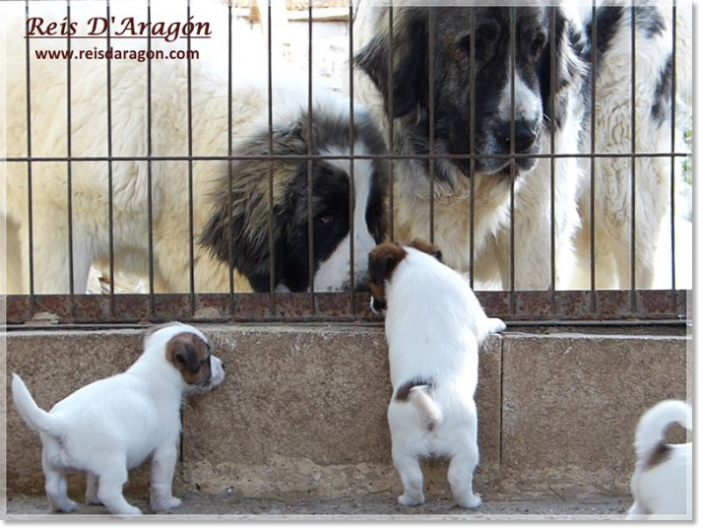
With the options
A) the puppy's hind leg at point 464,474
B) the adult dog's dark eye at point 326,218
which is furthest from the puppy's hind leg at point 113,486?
the adult dog's dark eye at point 326,218

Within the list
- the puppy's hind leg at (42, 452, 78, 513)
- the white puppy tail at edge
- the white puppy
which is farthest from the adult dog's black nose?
the puppy's hind leg at (42, 452, 78, 513)

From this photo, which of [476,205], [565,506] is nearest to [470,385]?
[565,506]

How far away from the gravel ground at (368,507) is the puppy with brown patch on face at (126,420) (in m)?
0.16

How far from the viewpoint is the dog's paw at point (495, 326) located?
181 inches

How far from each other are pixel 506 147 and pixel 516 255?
0.90 meters

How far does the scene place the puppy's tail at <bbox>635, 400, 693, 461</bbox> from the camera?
3.46m

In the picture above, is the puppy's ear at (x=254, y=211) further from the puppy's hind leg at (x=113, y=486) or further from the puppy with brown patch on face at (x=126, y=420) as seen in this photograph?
the puppy's hind leg at (x=113, y=486)

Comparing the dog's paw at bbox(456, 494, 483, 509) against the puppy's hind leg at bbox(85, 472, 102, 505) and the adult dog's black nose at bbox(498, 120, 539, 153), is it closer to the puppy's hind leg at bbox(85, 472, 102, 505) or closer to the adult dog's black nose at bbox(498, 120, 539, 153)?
the puppy's hind leg at bbox(85, 472, 102, 505)

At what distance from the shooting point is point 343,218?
5.28m

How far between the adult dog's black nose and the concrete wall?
107 cm

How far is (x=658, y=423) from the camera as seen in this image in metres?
3.49

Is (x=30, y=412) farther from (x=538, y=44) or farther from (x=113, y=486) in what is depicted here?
(x=538, y=44)

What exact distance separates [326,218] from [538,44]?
1438 millimetres

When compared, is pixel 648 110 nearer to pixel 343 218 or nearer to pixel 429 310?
pixel 343 218
